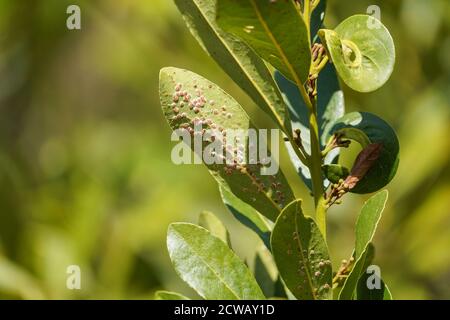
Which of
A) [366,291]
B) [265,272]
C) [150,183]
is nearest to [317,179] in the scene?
[366,291]

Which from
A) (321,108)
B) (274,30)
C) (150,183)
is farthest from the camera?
(150,183)

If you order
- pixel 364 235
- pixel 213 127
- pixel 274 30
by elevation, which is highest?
pixel 274 30

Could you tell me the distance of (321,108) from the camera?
953 mm

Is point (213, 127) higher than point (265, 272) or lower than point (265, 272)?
higher

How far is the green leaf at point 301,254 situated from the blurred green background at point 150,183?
936 millimetres

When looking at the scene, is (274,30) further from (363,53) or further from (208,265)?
(208,265)

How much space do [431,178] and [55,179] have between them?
94 cm

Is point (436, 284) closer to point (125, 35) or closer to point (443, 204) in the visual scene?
point (443, 204)

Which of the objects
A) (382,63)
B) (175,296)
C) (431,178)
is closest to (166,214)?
(431,178)

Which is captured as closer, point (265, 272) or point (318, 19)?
point (318, 19)

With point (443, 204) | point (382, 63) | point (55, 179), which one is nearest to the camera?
point (382, 63)

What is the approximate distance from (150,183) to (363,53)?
1.56m

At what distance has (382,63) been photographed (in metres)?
0.74

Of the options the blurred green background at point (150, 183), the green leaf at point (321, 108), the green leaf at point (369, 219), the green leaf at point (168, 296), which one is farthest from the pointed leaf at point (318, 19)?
the blurred green background at point (150, 183)
